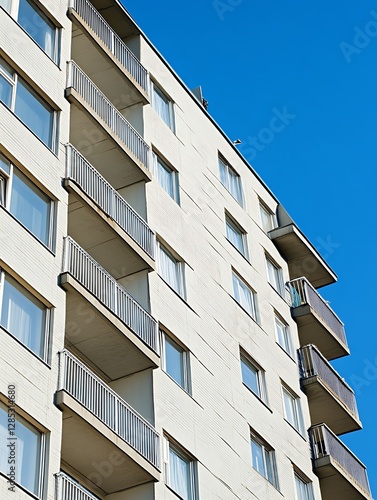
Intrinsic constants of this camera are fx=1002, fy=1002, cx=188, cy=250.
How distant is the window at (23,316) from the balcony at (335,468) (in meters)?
14.7

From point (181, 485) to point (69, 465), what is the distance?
10.5 ft

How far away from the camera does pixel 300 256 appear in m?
39.5

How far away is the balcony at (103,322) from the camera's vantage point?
2316 cm

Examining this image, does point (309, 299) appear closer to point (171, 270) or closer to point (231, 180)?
point (231, 180)

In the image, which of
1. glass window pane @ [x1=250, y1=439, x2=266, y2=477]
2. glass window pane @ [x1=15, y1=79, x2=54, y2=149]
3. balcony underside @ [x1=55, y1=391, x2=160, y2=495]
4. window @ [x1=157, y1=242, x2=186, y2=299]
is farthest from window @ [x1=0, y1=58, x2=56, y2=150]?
glass window pane @ [x1=250, y1=439, x2=266, y2=477]

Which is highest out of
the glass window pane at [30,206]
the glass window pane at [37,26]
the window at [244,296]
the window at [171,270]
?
the glass window pane at [37,26]

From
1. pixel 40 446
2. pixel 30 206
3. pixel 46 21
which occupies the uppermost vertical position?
pixel 46 21

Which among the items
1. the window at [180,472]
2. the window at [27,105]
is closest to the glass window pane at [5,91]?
the window at [27,105]

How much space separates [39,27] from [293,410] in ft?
50.4

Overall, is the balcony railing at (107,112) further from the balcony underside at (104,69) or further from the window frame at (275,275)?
the window frame at (275,275)

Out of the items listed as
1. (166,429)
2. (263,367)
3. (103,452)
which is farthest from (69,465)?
(263,367)

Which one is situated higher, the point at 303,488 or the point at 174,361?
the point at 174,361

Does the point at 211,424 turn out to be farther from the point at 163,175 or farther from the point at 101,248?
the point at 163,175

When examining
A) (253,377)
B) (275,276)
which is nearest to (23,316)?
(253,377)
